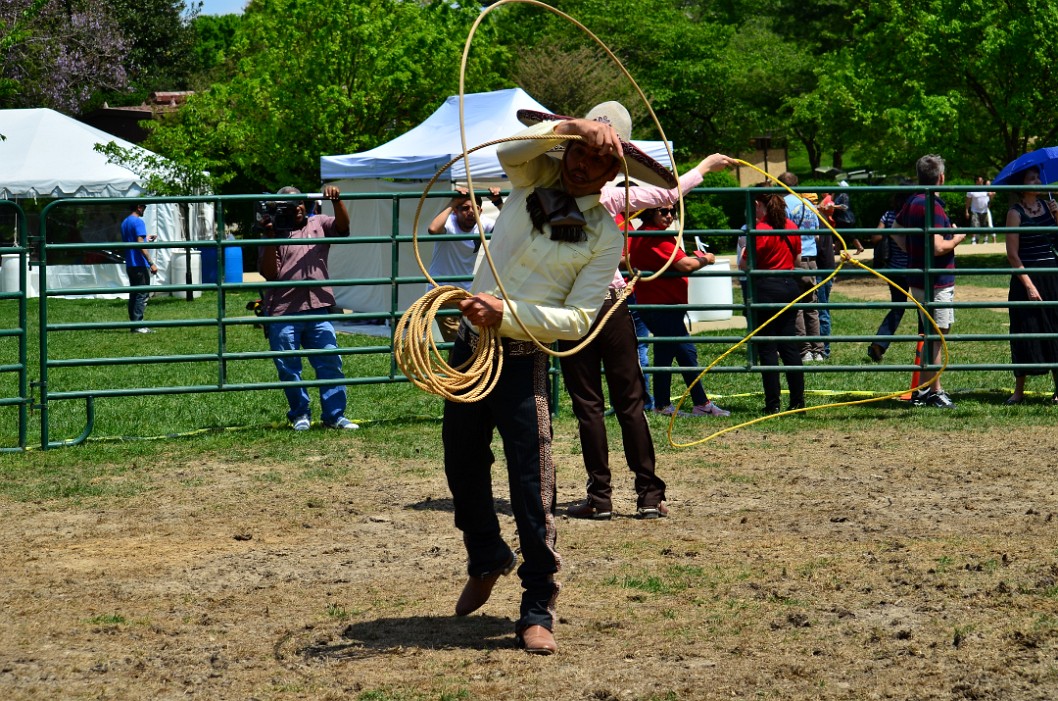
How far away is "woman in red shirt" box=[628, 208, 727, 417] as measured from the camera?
9586mm

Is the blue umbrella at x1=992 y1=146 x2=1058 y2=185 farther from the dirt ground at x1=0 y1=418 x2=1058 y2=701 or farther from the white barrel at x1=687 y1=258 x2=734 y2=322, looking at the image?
the white barrel at x1=687 y1=258 x2=734 y2=322

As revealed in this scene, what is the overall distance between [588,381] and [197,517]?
224cm

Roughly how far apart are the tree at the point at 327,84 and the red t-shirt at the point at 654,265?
14.4 metres

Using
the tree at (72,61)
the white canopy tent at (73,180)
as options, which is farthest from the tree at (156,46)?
the white canopy tent at (73,180)

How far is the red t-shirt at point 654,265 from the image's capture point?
31.5 ft

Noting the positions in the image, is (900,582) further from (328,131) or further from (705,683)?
(328,131)

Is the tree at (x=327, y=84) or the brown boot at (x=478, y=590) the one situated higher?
the tree at (x=327, y=84)

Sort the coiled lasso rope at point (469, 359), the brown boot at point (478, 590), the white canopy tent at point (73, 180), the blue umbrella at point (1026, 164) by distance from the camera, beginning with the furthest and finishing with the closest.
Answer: the white canopy tent at point (73, 180), the blue umbrella at point (1026, 164), the brown boot at point (478, 590), the coiled lasso rope at point (469, 359)

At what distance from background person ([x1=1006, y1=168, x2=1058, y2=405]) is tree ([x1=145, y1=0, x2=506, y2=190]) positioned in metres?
14.9

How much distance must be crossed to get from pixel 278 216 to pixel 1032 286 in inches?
231

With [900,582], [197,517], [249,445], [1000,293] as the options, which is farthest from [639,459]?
[1000,293]

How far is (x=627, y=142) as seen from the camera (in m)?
5.15

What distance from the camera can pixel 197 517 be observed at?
22.8 ft

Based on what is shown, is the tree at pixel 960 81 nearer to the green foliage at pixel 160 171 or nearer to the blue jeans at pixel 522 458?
the green foliage at pixel 160 171
